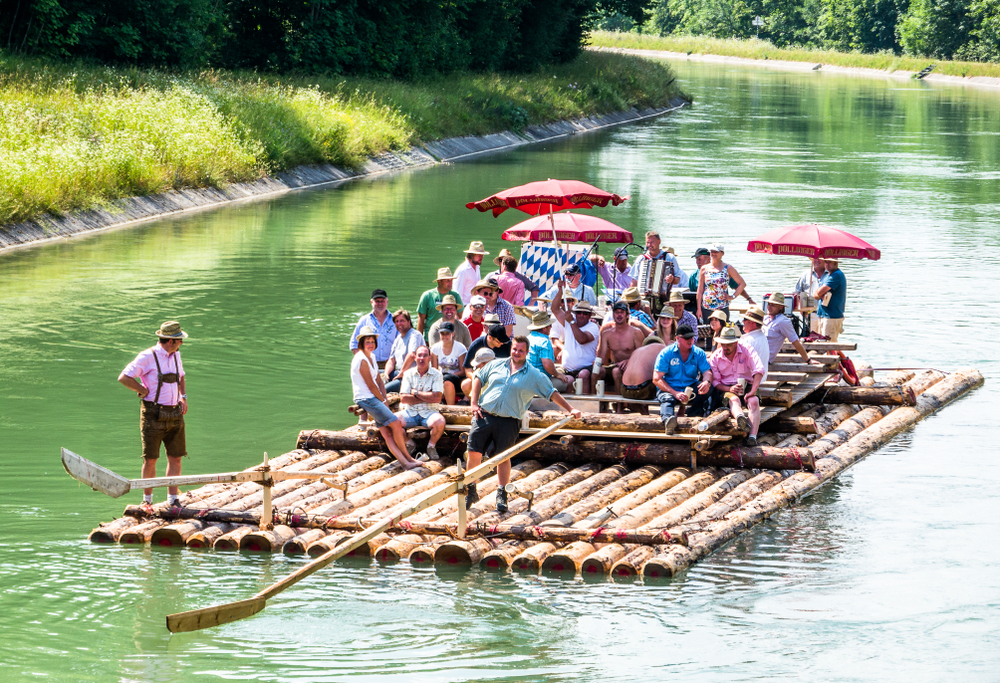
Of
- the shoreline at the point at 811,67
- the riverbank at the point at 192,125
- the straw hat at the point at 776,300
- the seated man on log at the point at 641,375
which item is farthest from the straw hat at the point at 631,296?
the shoreline at the point at 811,67

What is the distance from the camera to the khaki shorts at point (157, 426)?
14922 millimetres

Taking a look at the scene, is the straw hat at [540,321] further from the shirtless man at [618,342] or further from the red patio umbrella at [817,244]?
the red patio umbrella at [817,244]

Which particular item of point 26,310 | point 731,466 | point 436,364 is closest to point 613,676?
point 731,466

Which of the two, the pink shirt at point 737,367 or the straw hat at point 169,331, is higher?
the straw hat at point 169,331

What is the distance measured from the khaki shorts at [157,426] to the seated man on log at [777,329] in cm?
800

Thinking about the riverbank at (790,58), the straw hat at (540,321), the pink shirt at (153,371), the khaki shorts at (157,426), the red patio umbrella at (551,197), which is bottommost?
the khaki shorts at (157,426)

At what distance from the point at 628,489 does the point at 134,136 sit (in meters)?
28.3

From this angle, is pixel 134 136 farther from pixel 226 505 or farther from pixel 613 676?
pixel 613 676

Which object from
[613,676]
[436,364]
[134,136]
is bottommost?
[613,676]

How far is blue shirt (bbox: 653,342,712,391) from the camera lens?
17.0 meters

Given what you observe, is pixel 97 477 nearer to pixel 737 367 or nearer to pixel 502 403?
pixel 502 403

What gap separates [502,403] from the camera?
1507 centimetres

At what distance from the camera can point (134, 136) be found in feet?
133

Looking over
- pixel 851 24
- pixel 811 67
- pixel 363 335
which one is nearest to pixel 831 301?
pixel 363 335
